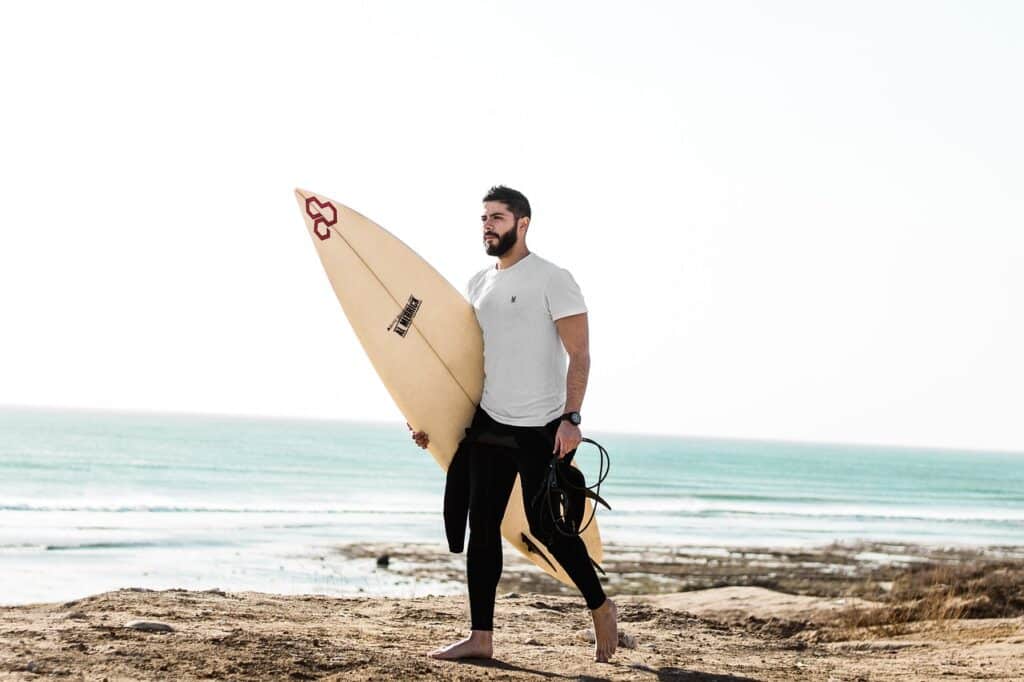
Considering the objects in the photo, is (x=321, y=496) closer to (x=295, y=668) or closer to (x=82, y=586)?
(x=82, y=586)

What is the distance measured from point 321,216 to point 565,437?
72.3 inches

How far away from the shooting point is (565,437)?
3.93 metres

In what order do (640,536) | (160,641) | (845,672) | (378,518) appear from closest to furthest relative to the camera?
(160,641) < (845,672) < (640,536) < (378,518)

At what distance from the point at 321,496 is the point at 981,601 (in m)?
28.0

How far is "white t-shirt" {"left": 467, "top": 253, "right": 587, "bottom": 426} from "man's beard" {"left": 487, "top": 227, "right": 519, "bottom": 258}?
80 millimetres

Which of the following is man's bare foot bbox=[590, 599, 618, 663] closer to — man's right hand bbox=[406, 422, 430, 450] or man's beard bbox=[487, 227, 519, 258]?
man's right hand bbox=[406, 422, 430, 450]

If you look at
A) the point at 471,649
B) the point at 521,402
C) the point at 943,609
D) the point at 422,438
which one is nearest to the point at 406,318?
the point at 422,438

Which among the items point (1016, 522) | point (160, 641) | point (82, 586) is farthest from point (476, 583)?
point (1016, 522)

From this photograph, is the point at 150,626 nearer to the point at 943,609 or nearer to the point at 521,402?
the point at 521,402

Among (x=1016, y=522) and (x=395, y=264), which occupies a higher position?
(x=395, y=264)

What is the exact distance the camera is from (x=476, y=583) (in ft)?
13.4

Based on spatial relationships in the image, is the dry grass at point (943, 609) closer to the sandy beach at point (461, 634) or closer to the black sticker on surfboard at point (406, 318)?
the sandy beach at point (461, 634)

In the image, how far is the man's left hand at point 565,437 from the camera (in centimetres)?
393

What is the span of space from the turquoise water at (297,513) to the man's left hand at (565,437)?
8.96 metres
